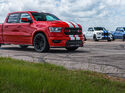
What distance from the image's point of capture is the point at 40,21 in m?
10.9

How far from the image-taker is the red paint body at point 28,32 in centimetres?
1055

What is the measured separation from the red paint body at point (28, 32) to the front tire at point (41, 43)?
0.16m

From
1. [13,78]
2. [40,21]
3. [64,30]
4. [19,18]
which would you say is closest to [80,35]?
[64,30]

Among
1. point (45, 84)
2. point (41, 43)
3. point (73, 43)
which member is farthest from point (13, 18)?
point (45, 84)

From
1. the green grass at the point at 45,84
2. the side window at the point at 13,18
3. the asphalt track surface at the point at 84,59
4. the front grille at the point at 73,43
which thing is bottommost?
the asphalt track surface at the point at 84,59

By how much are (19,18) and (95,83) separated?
821cm

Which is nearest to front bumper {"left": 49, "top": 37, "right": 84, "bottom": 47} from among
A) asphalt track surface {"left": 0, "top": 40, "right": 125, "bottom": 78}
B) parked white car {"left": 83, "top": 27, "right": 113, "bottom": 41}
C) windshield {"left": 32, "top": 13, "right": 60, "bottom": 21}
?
asphalt track surface {"left": 0, "top": 40, "right": 125, "bottom": 78}

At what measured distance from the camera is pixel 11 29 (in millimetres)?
12078

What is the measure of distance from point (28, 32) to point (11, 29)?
3.94 feet

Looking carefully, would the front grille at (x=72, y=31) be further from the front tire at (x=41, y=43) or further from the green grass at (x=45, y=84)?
the green grass at (x=45, y=84)

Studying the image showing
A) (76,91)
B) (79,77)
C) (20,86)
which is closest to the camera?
(76,91)

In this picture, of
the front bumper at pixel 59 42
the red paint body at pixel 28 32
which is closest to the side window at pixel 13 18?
the red paint body at pixel 28 32

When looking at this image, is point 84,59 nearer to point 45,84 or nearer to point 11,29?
point 45,84

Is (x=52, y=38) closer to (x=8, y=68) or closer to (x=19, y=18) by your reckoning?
(x=19, y=18)
